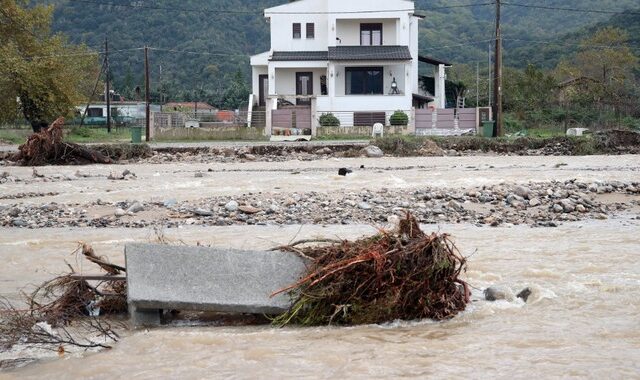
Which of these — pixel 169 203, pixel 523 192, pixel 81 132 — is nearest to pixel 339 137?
pixel 81 132

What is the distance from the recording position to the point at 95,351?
295 inches

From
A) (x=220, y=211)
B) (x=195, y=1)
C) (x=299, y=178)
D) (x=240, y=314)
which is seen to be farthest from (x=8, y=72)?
(x=195, y=1)

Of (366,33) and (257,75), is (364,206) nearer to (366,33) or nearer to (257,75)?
(366,33)

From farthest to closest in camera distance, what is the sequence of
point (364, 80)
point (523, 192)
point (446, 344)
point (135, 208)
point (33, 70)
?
point (364, 80) < point (33, 70) < point (523, 192) < point (135, 208) < point (446, 344)

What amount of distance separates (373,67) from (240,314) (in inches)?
1836

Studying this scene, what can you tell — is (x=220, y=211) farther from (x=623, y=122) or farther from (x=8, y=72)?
(x=623, y=122)

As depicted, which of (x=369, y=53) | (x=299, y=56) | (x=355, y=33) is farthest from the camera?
(x=355, y=33)

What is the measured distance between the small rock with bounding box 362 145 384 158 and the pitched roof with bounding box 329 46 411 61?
18.6 meters

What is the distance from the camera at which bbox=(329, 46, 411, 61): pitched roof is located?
51.9 m

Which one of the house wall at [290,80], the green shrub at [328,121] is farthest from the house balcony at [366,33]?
the green shrub at [328,121]

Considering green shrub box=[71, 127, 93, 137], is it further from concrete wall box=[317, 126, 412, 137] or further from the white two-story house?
concrete wall box=[317, 126, 412, 137]

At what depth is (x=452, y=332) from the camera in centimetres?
797

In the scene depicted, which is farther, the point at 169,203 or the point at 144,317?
the point at 169,203

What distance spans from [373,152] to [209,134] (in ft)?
52.2
